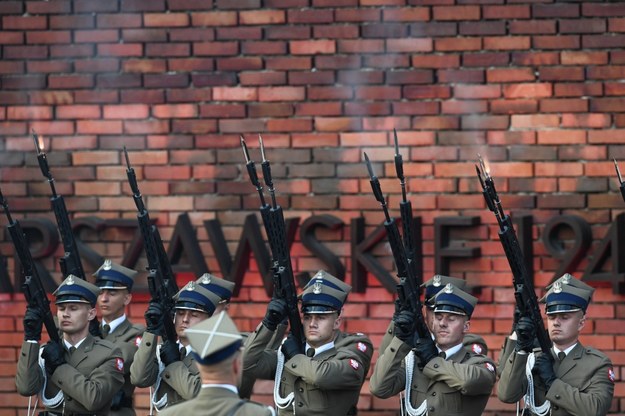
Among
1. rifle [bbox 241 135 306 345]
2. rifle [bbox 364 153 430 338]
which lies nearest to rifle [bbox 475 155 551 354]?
rifle [bbox 364 153 430 338]

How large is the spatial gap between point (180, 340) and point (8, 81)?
290 cm

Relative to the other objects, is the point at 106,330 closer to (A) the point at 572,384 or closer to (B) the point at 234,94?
(B) the point at 234,94

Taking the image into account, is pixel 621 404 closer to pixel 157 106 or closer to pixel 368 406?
pixel 368 406

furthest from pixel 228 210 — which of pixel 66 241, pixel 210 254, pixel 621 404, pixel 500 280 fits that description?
pixel 621 404

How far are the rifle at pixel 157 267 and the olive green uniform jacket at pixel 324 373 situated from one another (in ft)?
1.92

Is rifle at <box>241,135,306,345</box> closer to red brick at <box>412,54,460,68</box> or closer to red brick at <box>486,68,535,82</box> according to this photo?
red brick at <box>412,54,460,68</box>

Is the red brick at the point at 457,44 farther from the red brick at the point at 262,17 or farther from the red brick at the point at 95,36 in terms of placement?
the red brick at the point at 95,36

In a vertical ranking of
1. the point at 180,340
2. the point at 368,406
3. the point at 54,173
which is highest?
the point at 54,173

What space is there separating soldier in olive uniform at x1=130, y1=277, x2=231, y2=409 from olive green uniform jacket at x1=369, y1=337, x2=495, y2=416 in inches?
44.3

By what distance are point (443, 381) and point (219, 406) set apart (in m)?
3.32

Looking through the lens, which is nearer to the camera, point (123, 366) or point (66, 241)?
point (123, 366)

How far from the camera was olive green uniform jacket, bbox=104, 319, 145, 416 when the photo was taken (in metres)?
10.4

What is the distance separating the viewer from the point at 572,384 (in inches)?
369

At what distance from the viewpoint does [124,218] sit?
1195 cm
